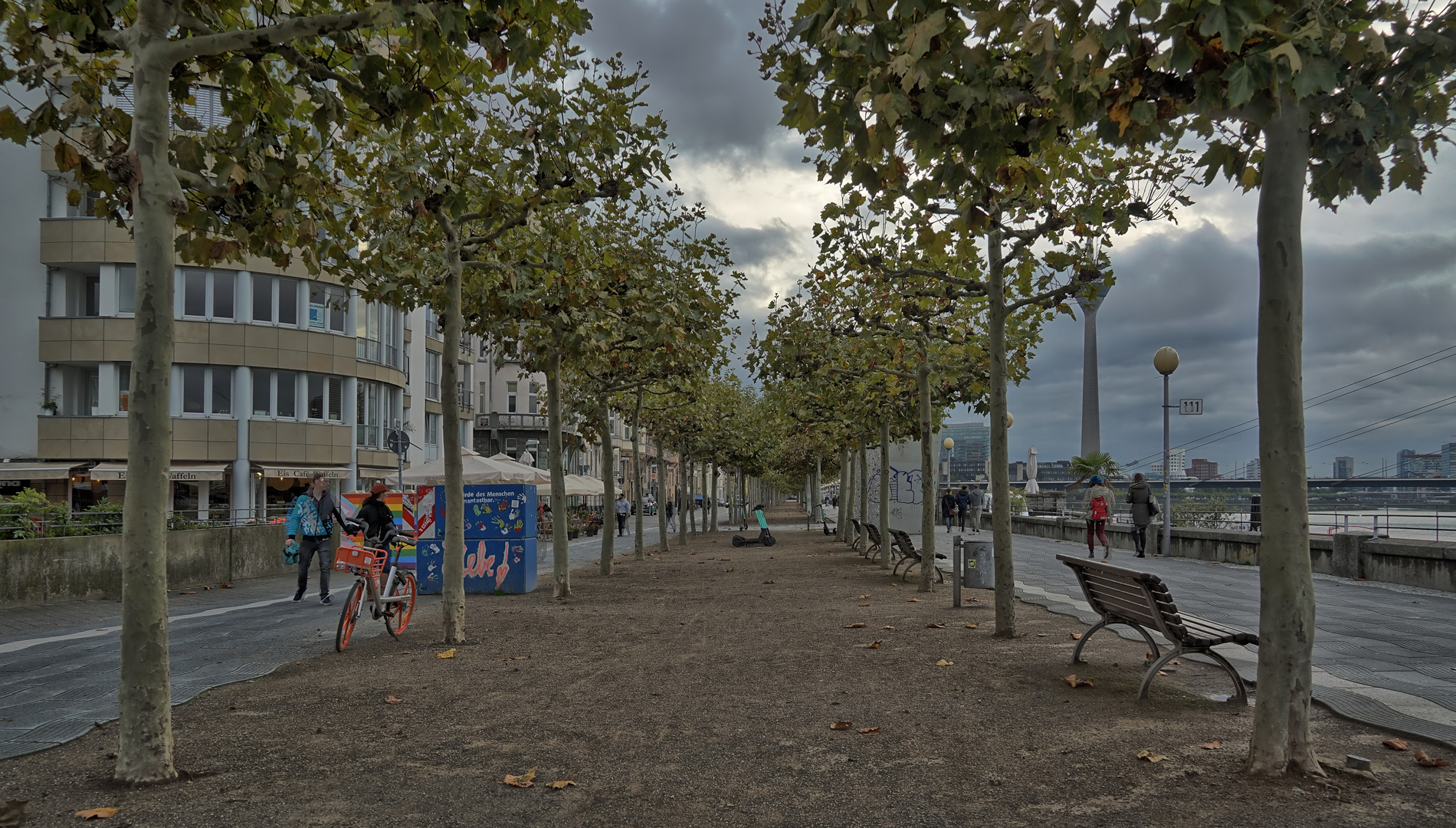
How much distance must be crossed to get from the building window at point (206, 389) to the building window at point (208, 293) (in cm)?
178

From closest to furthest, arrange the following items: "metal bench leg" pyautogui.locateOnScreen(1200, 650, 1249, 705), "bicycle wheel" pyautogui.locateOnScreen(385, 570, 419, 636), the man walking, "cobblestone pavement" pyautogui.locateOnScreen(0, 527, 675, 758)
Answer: "metal bench leg" pyautogui.locateOnScreen(1200, 650, 1249, 705) → "cobblestone pavement" pyautogui.locateOnScreen(0, 527, 675, 758) → "bicycle wheel" pyautogui.locateOnScreen(385, 570, 419, 636) → the man walking

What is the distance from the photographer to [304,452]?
1390 inches

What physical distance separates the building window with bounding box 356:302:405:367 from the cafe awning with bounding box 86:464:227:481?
672 centimetres

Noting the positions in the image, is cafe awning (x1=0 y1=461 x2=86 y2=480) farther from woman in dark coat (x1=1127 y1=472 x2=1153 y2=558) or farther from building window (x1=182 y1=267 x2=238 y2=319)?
woman in dark coat (x1=1127 y1=472 x2=1153 y2=558)

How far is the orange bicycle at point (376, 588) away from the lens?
9.84 meters

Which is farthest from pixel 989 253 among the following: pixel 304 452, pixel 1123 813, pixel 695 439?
pixel 304 452

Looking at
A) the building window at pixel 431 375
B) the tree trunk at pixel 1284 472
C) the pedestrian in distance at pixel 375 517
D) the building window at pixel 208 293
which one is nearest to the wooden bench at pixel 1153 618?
the tree trunk at pixel 1284 472

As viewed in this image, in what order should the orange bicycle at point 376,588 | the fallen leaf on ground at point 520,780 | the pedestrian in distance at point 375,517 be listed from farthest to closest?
the pedestrian in distance at point 375,517, the orange bicycle at point 376,588, the fallen leaf on ground at point 520,780

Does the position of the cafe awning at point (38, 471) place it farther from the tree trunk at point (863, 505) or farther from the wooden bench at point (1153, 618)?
the wooden bench at point (1153, 618)

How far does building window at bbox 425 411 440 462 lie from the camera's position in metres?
49.6

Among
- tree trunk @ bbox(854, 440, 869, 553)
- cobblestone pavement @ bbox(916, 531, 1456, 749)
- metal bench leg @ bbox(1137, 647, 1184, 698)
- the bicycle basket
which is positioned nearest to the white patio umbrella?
tree trunk @ bbox(854, 440, 869, 553)

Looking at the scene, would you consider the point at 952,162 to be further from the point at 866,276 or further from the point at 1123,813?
the point at 866,276

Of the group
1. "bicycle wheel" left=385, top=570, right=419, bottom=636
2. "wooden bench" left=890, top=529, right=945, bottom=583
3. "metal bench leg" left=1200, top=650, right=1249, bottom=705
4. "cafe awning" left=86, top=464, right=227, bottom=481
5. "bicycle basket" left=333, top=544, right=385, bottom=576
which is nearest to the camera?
"metal bench leg" left=1200, top=650, right=1249, bottom=705

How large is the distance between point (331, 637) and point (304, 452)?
26.6 meters
